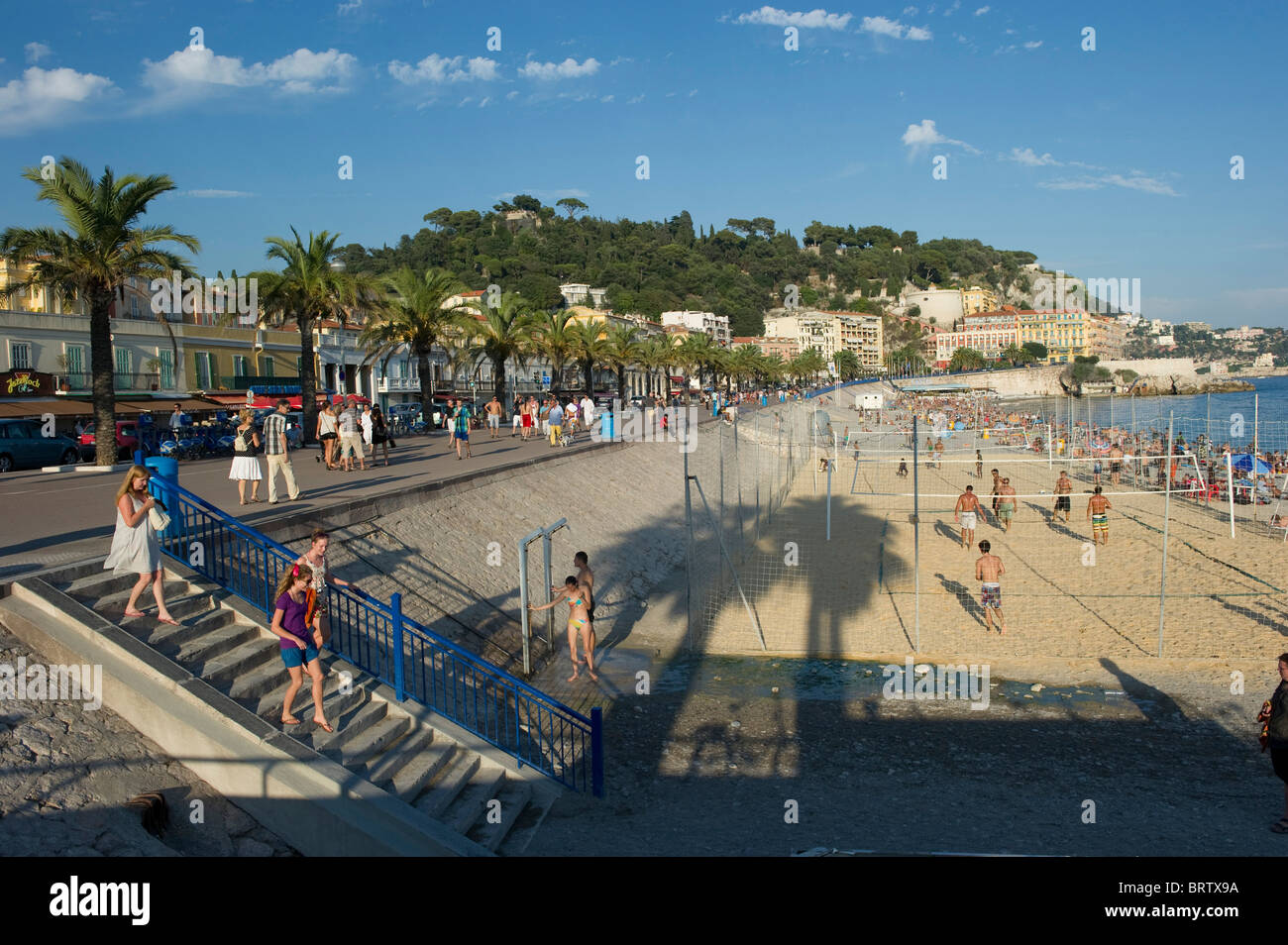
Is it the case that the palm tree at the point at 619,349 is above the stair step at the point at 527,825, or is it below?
above

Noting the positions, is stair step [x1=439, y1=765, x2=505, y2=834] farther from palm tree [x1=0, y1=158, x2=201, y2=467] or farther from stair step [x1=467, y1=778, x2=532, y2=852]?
palm tree [x1=0, y1=158, x2=201, y2=467]

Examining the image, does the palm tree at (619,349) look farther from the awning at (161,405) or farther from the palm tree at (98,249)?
the palm tree at (98,249)

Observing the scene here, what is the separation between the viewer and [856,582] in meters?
16.1

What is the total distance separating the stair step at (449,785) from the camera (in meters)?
6.50

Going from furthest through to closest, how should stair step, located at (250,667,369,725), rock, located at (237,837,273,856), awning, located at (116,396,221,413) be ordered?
awning, located at (116,396,221,413), stair step, located at (250,667,369,725), rock, located at (237,837,273,856)

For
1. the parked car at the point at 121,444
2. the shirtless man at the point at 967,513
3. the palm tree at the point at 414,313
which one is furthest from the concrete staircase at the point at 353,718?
the palm tree at the point at 414,313

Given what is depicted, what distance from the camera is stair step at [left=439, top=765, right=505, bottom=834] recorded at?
21.4 ft

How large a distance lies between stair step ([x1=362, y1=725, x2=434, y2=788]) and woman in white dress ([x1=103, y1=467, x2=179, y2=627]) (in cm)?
204

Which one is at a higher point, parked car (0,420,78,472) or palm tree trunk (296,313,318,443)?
palm tree trunk (296,313,318,443)

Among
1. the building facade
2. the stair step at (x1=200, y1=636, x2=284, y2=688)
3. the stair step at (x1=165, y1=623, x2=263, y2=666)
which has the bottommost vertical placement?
the stair step at (x1=200, y1=636, x2=284, y2=688)

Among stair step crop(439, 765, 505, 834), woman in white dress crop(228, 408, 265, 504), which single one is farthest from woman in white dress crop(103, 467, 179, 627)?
woman in white dress crop(228, 408, 265, 504)

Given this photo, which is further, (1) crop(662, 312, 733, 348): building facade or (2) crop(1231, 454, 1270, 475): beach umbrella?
(1) crop(662, 312, 733, 348): building facade
